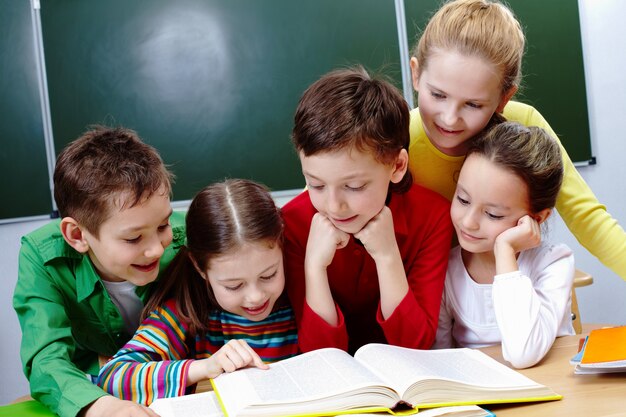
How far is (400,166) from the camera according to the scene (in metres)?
1.36

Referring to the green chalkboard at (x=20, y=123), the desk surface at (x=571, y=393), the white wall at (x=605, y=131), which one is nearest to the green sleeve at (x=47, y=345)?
the desk surface at (x=571, y=393)

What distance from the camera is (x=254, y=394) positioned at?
3.22 feet

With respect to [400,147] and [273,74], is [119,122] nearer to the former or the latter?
[273,74]

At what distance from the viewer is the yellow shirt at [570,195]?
154 cm

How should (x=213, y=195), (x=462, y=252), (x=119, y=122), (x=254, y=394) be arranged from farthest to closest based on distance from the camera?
1. (x=119, y=122)
2. (x=462, y=252)
3. (x=213, y=195)
4. (x=254, y=394)

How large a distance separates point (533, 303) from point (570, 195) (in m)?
0.45

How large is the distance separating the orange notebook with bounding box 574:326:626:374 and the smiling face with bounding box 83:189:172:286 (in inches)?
33.3

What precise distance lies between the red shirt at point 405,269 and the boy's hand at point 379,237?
10cm

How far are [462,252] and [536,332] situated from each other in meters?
0.36

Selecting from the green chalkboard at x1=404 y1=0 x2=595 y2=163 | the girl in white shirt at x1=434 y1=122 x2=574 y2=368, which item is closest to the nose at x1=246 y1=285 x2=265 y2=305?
the girl in white shirt at x1=434 y1=122 x2=574 y2=368

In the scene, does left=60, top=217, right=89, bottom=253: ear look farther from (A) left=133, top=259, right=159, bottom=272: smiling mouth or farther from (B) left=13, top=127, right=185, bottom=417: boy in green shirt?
(A) left=133, top=259, right=159, bottom=272: smiling mouth

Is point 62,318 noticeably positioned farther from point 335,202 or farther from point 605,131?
point 605,131

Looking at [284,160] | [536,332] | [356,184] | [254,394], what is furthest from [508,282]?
[284,160]

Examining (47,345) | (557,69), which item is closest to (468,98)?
(47,345)
